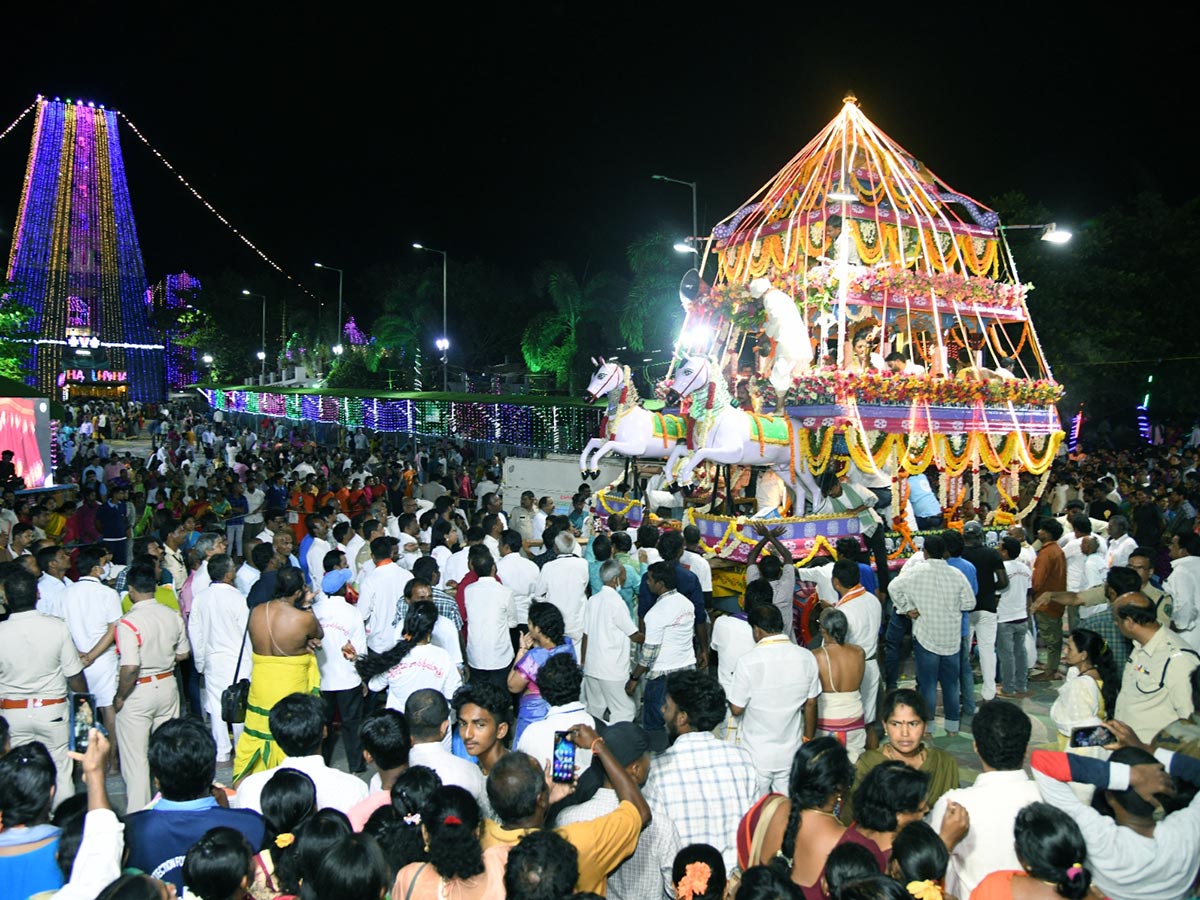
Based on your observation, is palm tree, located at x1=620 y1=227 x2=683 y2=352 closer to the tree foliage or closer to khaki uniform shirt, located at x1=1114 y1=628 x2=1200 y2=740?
the tree foliage

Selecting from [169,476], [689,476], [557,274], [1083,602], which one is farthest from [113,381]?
[1083,602]

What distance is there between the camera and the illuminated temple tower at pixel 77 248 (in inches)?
2178

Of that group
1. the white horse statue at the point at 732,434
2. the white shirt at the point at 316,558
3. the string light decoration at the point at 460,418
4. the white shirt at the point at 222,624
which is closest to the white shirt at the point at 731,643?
the white shirt at the point at 222,624

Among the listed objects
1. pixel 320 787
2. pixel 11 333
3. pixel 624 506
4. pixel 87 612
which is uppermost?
pixel 11 333

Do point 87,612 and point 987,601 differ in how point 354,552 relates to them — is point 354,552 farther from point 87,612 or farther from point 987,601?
point 987,601

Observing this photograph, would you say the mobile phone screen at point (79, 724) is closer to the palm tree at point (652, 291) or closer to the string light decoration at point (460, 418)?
the string light decoration at point (460, 418)

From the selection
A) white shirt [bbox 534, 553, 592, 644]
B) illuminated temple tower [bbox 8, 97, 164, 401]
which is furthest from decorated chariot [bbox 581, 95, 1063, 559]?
illuminated temple tower [bbox 8, 97, 164, 401]

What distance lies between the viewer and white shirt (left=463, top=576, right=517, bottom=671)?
260 inches

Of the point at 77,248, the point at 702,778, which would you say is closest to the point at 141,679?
the point at 702,778

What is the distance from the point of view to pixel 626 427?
12.5 metres

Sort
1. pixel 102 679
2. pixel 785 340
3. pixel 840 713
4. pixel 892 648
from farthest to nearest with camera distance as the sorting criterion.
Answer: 1. pixel 785 340
2. pixel 892 648
3. pixel 102 679
4. pixel 840 713

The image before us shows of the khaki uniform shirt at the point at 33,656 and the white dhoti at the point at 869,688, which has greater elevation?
the khaki uniform shirt at the point at 33,656

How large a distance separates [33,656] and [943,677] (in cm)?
635

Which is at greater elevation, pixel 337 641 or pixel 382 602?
pixel 382 602
